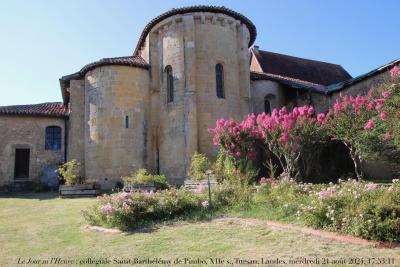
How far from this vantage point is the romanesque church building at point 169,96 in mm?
18125

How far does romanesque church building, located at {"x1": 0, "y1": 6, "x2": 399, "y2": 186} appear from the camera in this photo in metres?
18.1

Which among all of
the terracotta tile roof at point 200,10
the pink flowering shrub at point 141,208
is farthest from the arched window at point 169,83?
the pink flowering shrub at point 141,208

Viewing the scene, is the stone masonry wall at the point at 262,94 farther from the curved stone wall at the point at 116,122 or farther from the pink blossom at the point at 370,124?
the pink blossom at the point at 370,124

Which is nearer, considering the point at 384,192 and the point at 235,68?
the point at 384,192

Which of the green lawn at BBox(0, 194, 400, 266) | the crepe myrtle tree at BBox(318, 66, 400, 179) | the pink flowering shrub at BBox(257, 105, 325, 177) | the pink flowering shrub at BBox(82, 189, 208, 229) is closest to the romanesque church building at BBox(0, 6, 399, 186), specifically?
the pink flowering shrub at BBox(257, 105, 325, 177)

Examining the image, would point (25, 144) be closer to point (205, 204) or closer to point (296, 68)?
point (205, 204)

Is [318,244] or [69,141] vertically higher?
[69,141]

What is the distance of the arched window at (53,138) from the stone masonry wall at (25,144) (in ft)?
0.85

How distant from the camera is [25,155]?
896 inches

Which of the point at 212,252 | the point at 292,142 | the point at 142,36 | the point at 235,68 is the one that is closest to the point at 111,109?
the point at 142,36

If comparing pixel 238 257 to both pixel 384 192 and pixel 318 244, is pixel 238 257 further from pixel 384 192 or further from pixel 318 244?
pixel 384 192

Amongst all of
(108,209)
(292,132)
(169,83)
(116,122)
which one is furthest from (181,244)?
(169,83)

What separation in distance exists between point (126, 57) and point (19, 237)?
14616 mm

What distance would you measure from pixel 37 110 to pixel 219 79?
40.6 ft
